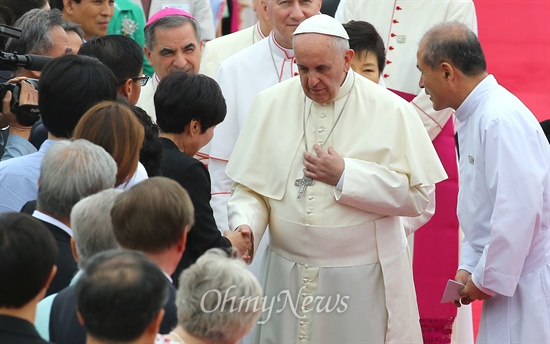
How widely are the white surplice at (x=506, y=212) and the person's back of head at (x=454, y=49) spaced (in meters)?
0.09

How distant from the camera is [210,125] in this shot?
4879 millimetres

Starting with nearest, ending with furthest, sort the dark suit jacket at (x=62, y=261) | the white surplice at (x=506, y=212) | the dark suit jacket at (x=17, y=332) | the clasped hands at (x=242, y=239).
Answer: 1. the dark suit jacket at (x=17, y=332)
2. the dark suit jacket at (x=62, y=261)
3. the clasped hands at (x=242, y=239)
4. the white surplice at (x=506, y=212)

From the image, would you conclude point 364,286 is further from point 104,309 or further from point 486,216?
point 104,309

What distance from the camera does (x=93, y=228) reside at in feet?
11.4

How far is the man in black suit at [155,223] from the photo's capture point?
3.41 metres

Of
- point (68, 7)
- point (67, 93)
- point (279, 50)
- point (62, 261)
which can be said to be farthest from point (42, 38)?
point (62, 261)

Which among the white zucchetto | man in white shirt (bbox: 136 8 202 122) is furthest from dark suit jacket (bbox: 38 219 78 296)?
man in white shirt (bbox: 136 8 202 122)

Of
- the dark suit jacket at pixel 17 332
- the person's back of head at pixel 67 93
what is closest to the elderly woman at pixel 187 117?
the person's back of head at pixel 67 93

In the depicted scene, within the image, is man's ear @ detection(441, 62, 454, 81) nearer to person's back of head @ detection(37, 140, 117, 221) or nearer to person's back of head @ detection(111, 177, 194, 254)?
person's back of head @ detection(37, 140, 117, 221)

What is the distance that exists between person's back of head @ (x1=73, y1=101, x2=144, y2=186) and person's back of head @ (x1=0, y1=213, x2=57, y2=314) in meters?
0.95

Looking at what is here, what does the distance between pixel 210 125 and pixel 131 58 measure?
56cm

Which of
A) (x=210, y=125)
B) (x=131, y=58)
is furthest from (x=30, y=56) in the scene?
(x=210, y=125)

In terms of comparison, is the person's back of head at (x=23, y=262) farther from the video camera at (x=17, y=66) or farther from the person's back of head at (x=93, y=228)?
the video camera at (x=17, y=66)

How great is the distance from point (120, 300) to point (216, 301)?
354mm
